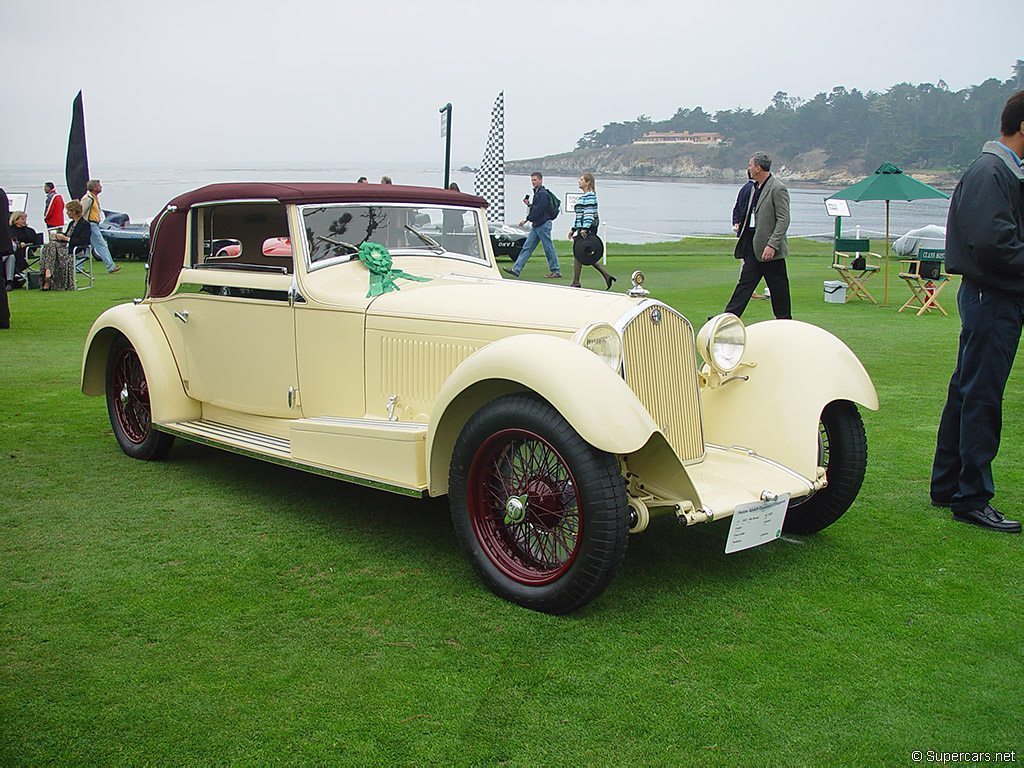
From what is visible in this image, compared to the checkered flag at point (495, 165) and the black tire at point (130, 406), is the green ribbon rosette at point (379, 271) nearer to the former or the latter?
the black tire at point (130, 406)

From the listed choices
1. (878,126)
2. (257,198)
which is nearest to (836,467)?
(257,198)

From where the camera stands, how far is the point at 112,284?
15172 mm

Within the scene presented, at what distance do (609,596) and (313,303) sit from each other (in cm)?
204

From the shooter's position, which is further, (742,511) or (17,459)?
(17,459)

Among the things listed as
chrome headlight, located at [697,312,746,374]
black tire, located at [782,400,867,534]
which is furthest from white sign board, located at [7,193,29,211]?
black tire, located at [782,400,867,534]

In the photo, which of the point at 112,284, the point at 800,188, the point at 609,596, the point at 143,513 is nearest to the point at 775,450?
the point at 609,596

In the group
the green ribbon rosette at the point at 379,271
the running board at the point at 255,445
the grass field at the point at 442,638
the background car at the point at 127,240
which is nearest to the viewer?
the grass field at the point at 442,638

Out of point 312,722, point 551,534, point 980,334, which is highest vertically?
point 980,334

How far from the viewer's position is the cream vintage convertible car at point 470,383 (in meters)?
3.56

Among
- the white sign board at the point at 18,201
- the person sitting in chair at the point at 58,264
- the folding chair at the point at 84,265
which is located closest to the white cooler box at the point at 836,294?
the person sitting in chair at the point at 58,264

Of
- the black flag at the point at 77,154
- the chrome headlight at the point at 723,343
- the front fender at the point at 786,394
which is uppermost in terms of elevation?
the black flag at the point at 77,154

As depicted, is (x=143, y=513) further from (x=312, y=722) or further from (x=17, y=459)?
(x=312, y=722)

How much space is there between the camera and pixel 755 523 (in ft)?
12.2

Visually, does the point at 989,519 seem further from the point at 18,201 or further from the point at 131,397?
the point at 18,201
